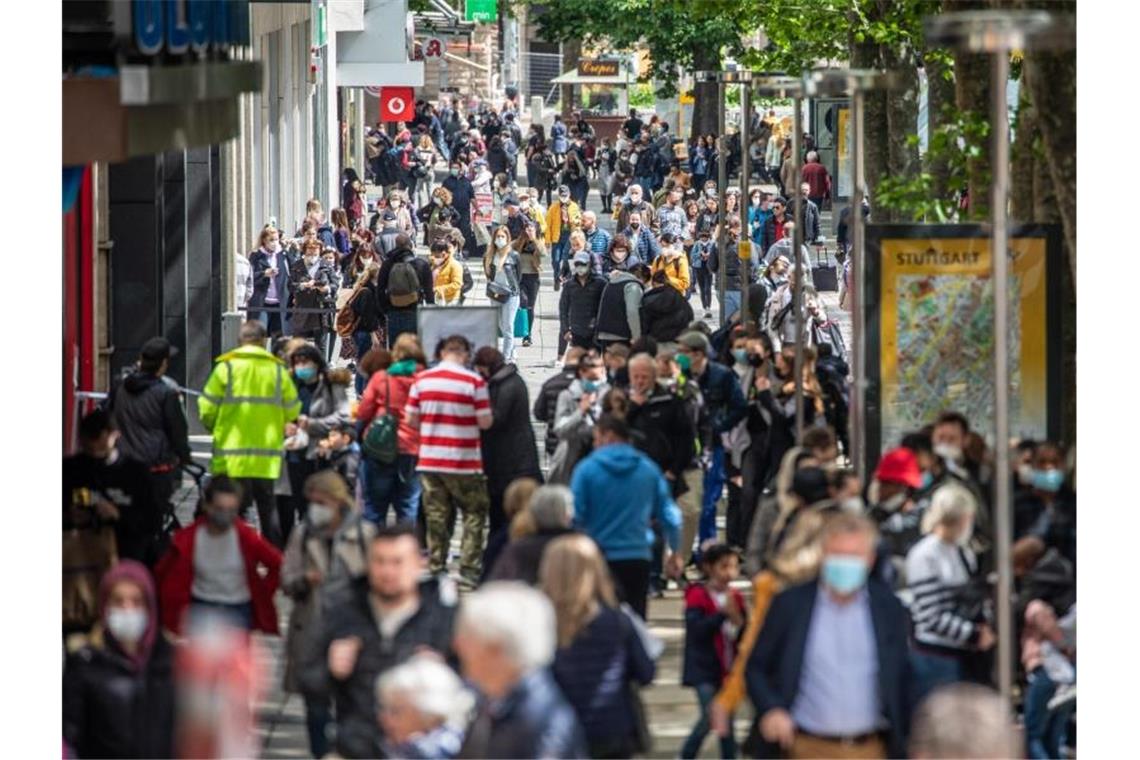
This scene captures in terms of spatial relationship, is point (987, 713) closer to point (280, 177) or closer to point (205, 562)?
point (205, 562)

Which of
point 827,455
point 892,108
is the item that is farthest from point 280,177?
point 827,455

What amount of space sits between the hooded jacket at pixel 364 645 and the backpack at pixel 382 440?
6818mm

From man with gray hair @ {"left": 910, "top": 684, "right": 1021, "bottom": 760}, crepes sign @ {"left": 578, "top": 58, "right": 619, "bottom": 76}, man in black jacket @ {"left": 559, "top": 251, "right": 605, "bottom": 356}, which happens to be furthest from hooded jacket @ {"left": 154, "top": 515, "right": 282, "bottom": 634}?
crepes sign @ {"left": 578, "top": 58, "right": 619, "bottom": 76}

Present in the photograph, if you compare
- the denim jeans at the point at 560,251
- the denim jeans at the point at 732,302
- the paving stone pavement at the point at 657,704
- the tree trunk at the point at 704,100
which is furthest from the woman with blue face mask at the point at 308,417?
the tree trunk at the point at 704,100

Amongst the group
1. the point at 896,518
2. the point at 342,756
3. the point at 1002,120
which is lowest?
the point at 342,756

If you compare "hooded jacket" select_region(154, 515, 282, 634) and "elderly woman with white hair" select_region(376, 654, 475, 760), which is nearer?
"elderly woman with white hair" select_region(376, 654, 475, 760)

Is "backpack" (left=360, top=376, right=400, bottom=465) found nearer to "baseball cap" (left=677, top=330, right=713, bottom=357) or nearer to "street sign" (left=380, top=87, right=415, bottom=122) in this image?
"baseball cap" (left=677, top=330, right=713, bottom=357)

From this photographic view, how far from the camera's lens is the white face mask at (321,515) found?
12.8m

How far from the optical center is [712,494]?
19234 mm

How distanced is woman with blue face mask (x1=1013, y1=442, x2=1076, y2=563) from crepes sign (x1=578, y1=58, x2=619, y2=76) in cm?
7108

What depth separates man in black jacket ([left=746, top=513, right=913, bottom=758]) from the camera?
1105cm

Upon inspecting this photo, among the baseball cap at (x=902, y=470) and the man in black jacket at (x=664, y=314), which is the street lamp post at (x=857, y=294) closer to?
the baseball cap at (x=902, y=470)
